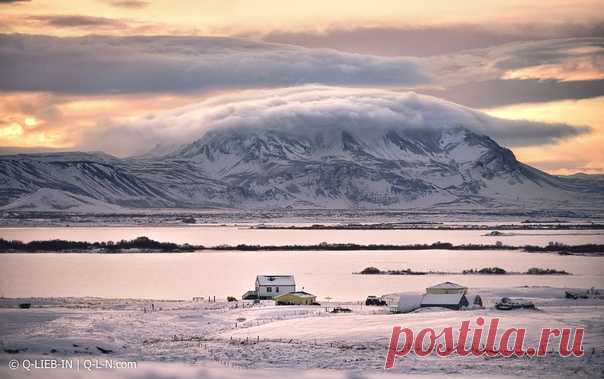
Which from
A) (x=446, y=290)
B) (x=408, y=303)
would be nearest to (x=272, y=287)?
(x=446, y=290)

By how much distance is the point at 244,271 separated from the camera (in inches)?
3666

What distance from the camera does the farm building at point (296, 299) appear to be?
64.6m

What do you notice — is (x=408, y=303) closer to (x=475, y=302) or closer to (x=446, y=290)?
(x=475, y=302)

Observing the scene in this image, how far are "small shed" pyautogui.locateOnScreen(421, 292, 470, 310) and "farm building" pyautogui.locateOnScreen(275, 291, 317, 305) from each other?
7.86 meters

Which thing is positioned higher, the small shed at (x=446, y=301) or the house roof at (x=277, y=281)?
the house roof at (x=277, y=281)

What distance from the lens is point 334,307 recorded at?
6016cm

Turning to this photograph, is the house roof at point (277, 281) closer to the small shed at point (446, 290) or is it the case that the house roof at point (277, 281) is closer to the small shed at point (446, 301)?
the small shed at point (446, 290)

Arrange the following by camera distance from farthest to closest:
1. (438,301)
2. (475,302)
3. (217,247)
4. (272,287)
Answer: (217,247) → (272,287) → (475,302) → (438,301)

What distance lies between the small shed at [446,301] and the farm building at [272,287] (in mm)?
12726

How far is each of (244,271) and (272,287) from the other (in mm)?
22488

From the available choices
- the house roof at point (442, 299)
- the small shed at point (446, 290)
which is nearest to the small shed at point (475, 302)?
the house roof at point (442, 299)

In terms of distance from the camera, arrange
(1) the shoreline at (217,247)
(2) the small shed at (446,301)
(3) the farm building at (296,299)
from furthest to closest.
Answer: (1) the shoreline at (217,247) → (3) the farm building at (296,299) → (2) the small shed at (446,301)

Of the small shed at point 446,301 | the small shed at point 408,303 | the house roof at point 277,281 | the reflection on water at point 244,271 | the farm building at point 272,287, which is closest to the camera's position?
the small shed at point 408,303

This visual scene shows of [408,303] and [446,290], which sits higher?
[446,290]
